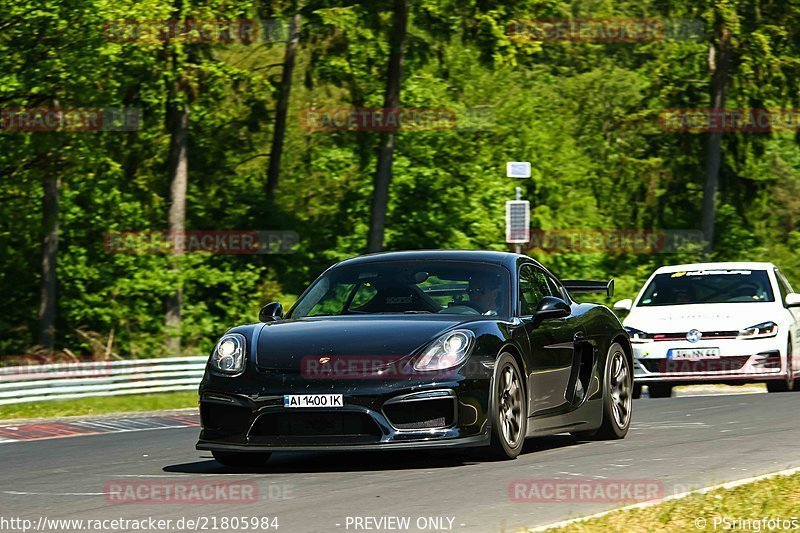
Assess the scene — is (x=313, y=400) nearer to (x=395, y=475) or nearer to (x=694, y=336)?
(x=395, y=475)

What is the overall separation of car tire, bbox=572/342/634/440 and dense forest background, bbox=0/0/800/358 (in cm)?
1956

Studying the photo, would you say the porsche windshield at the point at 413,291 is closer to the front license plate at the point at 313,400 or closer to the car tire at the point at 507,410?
the car tire at the point at 507,410

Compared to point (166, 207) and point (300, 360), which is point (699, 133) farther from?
point (300, 360)

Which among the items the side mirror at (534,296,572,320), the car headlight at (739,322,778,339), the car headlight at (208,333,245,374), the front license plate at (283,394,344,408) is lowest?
the car headlight at (739,322,778,339)

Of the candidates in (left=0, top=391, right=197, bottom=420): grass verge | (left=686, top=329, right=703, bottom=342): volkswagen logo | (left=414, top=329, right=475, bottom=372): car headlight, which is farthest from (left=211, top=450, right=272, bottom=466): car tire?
(left=0, top=391, right=197, bottom=420): grass verge

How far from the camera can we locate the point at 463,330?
32.5ft

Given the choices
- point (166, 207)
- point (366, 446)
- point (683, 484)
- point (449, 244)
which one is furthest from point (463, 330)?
point (449, 244)

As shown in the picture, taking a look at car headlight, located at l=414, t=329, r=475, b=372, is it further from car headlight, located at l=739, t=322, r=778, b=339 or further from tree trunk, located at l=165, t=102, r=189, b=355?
tree trunk, located at l=165, t=102, r=189, b=355

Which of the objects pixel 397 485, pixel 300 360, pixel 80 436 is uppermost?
pixel 300 360

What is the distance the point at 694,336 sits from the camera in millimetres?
17703

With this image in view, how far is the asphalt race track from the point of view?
7871mm

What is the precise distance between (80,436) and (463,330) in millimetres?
7061

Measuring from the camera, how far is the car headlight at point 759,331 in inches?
698

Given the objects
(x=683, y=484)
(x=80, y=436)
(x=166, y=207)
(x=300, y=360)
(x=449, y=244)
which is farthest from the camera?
(x=449, y=244)
